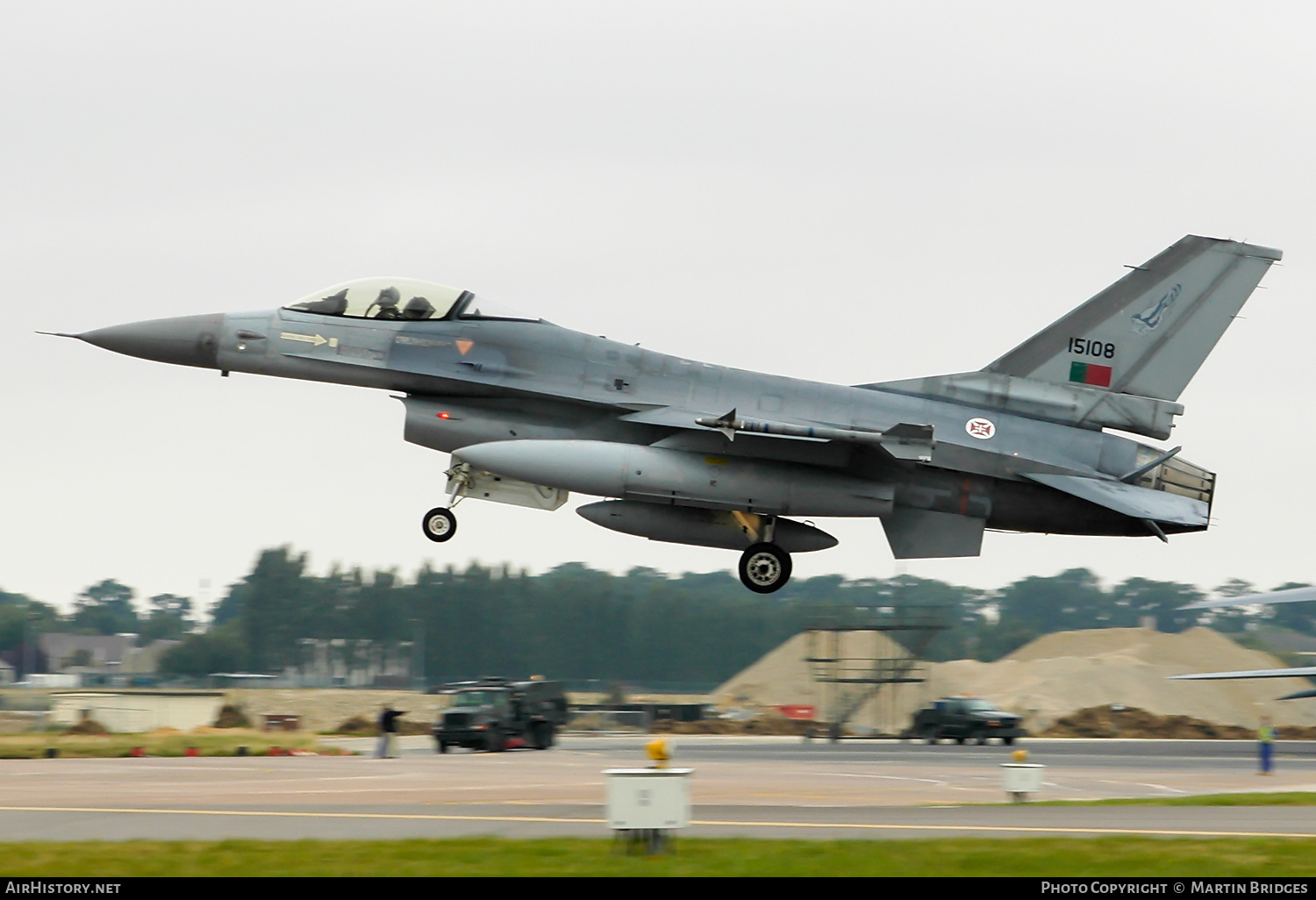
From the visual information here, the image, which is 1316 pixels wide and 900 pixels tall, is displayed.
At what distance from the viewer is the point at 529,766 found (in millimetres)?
27172

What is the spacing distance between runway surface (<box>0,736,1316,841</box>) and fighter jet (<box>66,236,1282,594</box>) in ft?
12.6

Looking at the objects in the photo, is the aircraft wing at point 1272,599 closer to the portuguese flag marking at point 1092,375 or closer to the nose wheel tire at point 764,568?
the portuguese flag marking at point 1092,375

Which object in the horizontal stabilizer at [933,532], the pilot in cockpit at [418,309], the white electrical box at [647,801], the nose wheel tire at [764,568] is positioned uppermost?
the pilot in cockpit at [418,309]

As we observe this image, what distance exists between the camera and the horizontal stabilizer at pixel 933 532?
23062 millimetres

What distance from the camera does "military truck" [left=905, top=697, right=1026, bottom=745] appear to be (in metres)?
39.3

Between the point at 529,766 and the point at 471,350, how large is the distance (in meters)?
8.47

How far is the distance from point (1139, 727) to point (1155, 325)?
30604mm

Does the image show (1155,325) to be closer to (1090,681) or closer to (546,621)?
(1090,681)

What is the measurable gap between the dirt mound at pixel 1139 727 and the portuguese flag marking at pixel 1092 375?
92.7 feet

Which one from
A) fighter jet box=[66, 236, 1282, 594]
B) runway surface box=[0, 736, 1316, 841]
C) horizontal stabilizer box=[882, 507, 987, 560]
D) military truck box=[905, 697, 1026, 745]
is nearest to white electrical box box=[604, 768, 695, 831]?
runway surface box=[0, 736, 1316, 841]

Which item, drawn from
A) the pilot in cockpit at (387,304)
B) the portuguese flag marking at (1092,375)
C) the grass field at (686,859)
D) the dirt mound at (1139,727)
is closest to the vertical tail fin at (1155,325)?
the portuguese flag marking at (1092,375)

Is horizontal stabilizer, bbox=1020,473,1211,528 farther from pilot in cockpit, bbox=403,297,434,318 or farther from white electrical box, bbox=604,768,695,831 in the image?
white electrical box, bbox=604,768,695,831

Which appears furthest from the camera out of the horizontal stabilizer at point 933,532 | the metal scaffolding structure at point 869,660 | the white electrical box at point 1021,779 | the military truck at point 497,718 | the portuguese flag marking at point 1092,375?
the metal scaffolding structure at point 869,660

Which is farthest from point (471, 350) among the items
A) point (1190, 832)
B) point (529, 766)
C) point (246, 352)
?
point (1190, 832)
